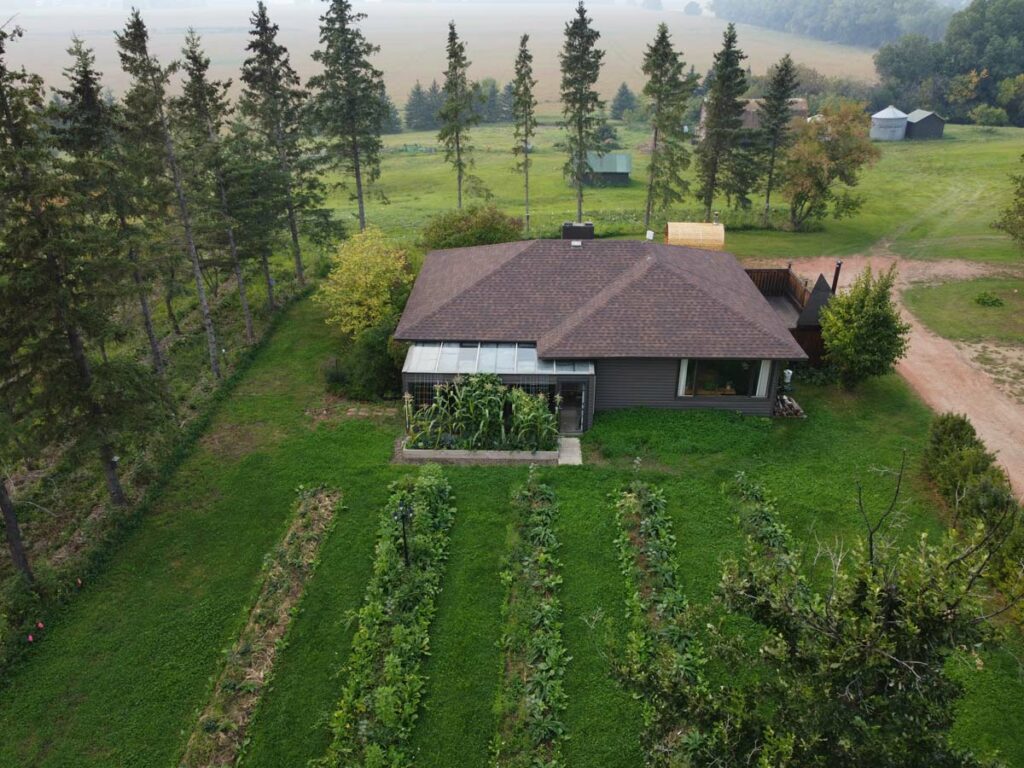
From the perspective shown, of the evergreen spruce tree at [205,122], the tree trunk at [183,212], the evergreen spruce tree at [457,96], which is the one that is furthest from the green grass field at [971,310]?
the evergreen spruce tree at [205,122]

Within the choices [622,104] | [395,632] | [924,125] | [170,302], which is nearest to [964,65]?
[924,125]

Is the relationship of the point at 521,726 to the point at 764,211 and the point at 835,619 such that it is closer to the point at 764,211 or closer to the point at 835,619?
the point at 835,619

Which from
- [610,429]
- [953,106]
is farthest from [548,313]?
[953,106]

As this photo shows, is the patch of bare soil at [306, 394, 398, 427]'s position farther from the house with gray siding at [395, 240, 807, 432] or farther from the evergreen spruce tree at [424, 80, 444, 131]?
the evergreen spruce tree at [424, 80, 444, 131]

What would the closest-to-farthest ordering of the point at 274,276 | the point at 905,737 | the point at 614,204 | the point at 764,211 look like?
the point at 905,737, the point at 274,276, the point at 764,211, the point at 614,204

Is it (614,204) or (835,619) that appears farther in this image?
(614,204)

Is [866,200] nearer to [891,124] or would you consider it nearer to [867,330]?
[867,330]
